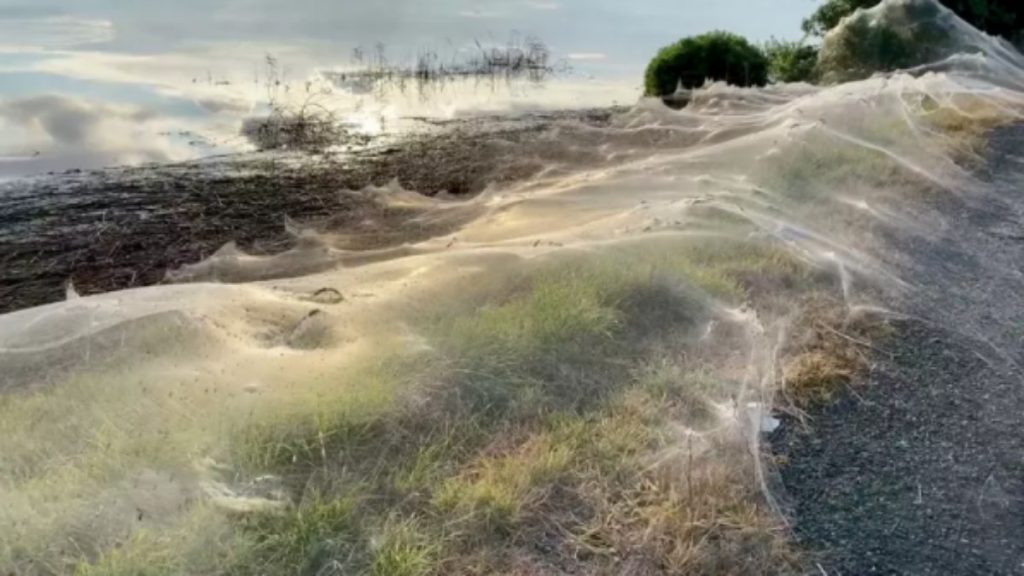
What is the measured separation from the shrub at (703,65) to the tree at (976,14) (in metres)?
2.90

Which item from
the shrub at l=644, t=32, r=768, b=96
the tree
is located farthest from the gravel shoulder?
the tree

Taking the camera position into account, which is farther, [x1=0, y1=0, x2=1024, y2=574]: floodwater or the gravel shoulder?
the gravel shoulder

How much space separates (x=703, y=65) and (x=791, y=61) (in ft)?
8.53

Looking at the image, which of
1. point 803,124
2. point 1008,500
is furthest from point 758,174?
point 1008,500

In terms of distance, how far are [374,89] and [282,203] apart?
7779 millimetres

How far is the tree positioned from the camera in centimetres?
2062

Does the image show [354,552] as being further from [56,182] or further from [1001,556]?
[56,182]

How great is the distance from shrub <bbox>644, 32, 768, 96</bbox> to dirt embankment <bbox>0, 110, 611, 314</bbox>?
5325 millimetres

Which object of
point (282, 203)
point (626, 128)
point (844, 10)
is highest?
point (844, 10)

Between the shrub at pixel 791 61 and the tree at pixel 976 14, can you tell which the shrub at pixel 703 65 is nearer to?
the shrub at pixel 791 61

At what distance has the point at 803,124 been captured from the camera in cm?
971

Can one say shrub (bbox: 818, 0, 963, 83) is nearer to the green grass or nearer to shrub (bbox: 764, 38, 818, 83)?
shrub (bbox: 764, 38, 818, 83)

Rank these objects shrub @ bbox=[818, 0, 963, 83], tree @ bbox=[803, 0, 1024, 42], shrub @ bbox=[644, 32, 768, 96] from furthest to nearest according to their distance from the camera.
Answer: tree @ bbox=[803, 0, 1024, 42] < shrub @ bbox=[644, 32, 768, 96] < shrub @ bbox=[818, 0, 963, 83]

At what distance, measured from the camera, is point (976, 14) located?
2069 centimetres
